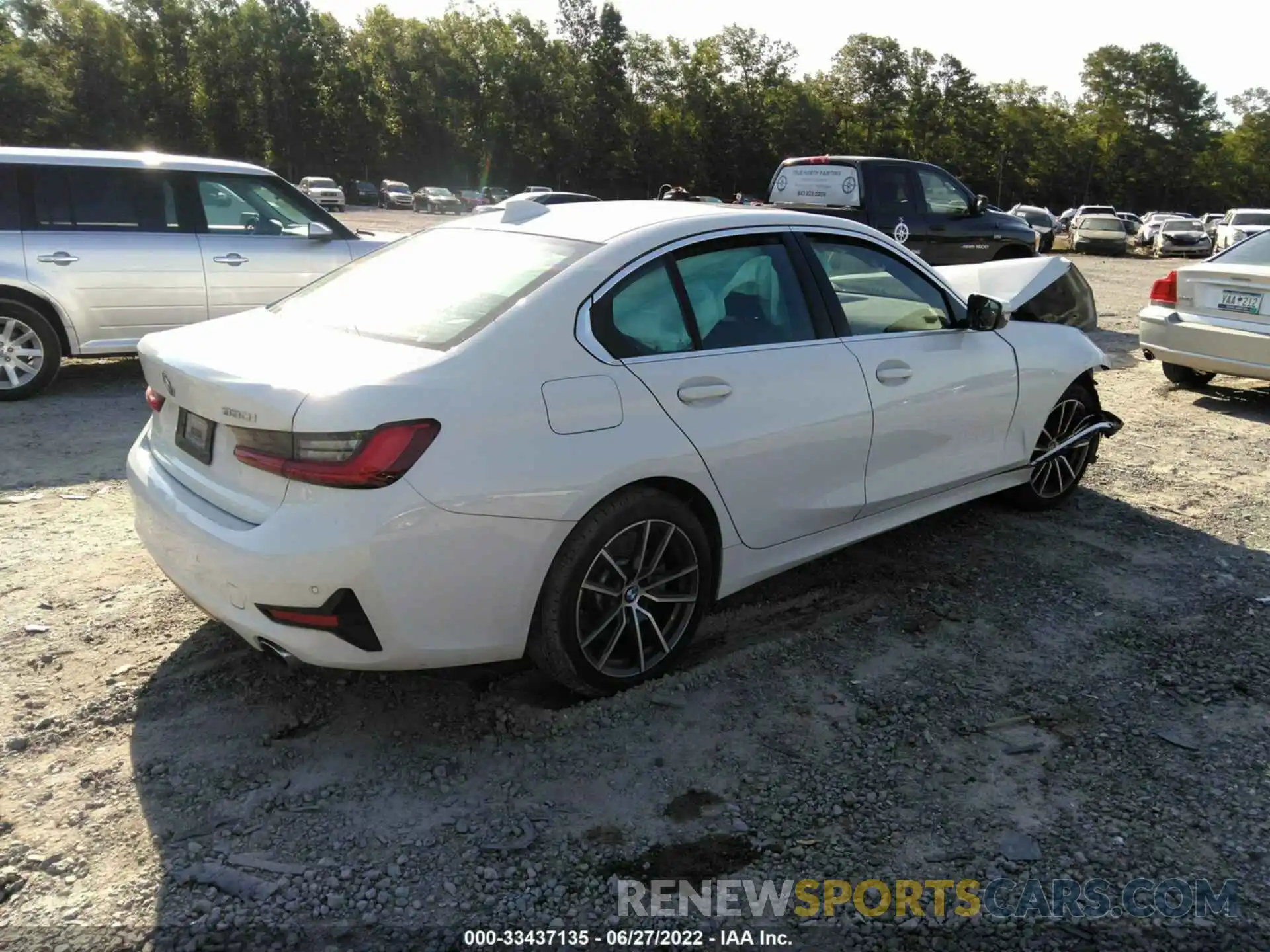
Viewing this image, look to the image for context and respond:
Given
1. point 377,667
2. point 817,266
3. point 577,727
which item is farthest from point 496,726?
point 817,266

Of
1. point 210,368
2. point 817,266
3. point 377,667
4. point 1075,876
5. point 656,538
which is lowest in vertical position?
point 1075,876

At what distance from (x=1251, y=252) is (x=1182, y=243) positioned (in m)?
31.0

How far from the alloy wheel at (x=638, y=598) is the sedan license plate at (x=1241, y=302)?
641 centimetres

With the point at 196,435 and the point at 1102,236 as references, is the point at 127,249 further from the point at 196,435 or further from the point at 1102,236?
the point at 1102,236

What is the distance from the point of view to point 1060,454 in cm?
523

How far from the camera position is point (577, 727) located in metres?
3.26

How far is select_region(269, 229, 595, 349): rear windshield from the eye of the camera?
321cm

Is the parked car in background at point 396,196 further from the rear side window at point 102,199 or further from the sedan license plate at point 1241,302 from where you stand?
the sedan license plate at point 1241,302

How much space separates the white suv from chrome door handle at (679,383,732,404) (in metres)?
5.79

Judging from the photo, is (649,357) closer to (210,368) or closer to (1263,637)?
(210,368)

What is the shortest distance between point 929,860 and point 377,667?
1667 mm

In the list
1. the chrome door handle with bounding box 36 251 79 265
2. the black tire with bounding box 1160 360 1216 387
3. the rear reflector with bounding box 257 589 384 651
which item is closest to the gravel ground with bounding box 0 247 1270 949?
the rear reflector with bounding box 257 589 384 651

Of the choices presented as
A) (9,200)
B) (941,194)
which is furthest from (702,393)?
(941,194)

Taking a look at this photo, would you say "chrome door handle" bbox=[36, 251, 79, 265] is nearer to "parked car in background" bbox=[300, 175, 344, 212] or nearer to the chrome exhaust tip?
the chrome exhaust tip
